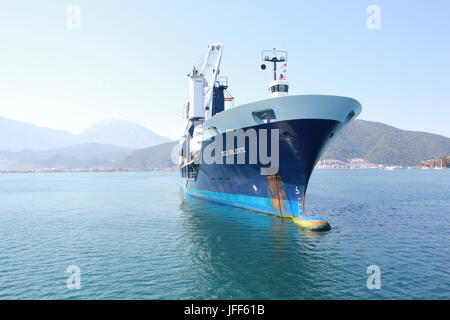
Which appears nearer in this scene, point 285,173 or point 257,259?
point 257,259

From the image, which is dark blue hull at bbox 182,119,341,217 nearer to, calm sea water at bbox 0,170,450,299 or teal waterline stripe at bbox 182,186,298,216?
teal waterline stripe at bbox 182,186,298,216

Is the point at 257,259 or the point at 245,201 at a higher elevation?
the point at 245,201

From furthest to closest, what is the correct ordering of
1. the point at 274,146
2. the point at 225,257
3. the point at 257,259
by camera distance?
the point at 274,146 → the point at 225,257 → the point at 257,259

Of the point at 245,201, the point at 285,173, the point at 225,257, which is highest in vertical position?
the point at 285,173

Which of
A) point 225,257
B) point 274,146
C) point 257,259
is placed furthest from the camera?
point 274,146

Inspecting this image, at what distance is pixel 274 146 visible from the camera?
24.8 m

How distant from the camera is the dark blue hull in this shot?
23.3 meters

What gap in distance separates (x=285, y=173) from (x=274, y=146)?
2.58 meters

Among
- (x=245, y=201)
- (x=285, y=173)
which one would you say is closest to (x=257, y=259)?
(x=285, y=173)

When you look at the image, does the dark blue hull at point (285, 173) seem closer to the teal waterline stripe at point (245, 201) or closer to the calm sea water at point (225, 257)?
the teal waterline stripe at point (245, 201)

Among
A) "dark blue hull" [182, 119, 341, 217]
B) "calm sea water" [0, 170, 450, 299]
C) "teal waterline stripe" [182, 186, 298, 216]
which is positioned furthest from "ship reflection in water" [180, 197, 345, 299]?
"dark blue hull" [182, 119, 341, 217]

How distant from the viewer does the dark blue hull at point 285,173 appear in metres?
23.3

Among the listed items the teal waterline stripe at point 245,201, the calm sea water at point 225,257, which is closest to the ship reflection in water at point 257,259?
the calm sea water at point 225,257

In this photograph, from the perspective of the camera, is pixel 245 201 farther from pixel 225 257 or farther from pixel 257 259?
pixel 257 259
